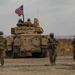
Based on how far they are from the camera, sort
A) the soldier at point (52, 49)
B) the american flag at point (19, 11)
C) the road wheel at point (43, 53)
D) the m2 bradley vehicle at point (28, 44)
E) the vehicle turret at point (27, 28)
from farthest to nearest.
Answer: the american flag at point (19, 11) < the vehicle turret at point (27, 28) < the road wheel at point (43, 53) < the m2 bradley vehicle at point (28, 44) < the soldier at point (52, 49)

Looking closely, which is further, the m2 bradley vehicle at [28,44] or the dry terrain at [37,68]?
the m2 bradley vehicle at [28,44]

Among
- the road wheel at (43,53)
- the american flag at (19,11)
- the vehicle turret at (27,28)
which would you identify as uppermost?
the american flag at (19,11)

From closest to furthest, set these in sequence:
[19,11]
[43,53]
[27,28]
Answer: [43,53] < [27,28] < [19,11]

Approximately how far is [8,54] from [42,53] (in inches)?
148

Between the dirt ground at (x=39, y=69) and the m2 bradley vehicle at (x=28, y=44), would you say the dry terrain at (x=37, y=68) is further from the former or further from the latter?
the m2 bradley vehicle at (x=28, y=44)

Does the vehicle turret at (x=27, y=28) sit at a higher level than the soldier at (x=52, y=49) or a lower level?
higher

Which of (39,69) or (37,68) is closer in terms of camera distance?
(39,69)

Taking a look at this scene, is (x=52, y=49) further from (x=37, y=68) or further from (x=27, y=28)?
(x=27, y=28)

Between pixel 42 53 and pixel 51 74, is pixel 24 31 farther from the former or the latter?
pixel 51 74

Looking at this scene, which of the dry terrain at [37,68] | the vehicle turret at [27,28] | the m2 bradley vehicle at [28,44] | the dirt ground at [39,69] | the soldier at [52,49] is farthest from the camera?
the vehicle turret at [27,28]

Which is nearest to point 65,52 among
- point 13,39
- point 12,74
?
point 13,39

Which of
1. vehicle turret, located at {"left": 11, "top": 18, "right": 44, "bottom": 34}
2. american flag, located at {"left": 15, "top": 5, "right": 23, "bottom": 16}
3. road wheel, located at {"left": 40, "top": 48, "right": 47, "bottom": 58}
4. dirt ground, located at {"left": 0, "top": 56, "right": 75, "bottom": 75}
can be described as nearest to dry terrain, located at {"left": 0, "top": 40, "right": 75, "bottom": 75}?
dirt ground, located at {"left": 0, "top": 56, "right": 75, "bottom": 75}

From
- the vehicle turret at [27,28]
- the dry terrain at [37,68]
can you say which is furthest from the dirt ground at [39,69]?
the vehicle turret at [27,28]

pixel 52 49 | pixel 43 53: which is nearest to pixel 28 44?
pixel 43 53
